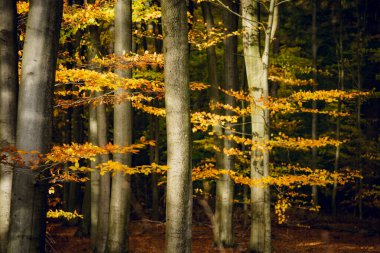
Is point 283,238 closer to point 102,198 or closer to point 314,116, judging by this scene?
point 314,116

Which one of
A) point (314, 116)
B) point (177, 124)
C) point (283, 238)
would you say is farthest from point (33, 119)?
point (314, 116)

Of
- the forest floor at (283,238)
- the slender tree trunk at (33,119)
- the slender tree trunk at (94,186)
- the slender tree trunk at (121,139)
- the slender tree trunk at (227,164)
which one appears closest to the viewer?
the slender tree trunk at (33,119)

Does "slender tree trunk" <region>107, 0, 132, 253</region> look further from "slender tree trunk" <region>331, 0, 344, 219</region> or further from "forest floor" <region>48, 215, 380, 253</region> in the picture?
"slender tree trunk" <region>331, 0, 344, 219</region>

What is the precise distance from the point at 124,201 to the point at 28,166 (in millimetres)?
4627

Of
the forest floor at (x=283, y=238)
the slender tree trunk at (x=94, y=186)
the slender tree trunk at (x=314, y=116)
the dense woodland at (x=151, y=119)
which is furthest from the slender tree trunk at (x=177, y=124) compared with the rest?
the slender tree trunk at (x=314, y=116)

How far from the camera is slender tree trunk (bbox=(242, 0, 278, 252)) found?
392 inches

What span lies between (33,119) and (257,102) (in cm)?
631

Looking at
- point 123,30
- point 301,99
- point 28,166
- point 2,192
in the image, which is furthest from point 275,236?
point 28,166

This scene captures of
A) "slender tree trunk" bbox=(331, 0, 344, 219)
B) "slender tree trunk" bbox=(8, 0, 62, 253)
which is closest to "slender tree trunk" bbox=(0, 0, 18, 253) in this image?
"slender tree trunk" bbox=(8, 0, 62, 253)

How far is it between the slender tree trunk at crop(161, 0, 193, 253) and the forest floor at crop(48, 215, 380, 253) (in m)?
7.75

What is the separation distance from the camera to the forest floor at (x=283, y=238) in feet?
47.3

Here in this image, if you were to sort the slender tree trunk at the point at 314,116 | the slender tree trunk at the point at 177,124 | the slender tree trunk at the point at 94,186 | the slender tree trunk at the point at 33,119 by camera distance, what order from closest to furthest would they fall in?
the slender tree trunk at the point at 33,119 → the slender tree trunk at the point at 177,124 → the slender tree trunk at the point at 94,186 → the slender tree trunk at the point at 314,116

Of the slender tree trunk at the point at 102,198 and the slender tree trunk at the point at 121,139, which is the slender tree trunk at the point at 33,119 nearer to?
the slender tree trunk at the point at 121,139

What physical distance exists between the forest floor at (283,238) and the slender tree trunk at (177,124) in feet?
25.4
